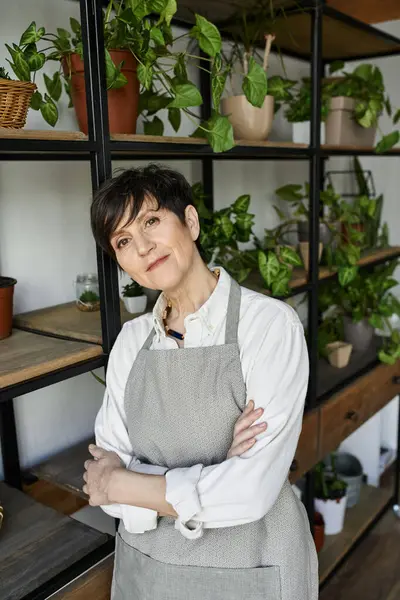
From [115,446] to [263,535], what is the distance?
365mm

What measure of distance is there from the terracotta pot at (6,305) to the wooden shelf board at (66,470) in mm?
463

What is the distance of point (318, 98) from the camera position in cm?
192

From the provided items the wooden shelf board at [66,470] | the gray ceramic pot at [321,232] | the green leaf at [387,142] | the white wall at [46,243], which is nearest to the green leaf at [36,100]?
the white wall at [46,243]

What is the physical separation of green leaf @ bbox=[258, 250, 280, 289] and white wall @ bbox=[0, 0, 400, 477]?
1.72 feet

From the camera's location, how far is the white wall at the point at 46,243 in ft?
5.36

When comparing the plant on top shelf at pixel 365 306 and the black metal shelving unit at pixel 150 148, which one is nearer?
the black metal shelving unit at pixel 150 148

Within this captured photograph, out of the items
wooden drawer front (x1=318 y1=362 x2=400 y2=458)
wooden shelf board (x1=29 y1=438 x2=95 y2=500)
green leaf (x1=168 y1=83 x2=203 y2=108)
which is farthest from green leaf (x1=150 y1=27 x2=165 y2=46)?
wooden drawer front (x1=318 y1=362 x2=400 y2=458)

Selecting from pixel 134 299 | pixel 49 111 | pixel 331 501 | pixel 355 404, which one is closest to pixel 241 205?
pixel 134 299

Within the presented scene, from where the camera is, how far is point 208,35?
136 cm

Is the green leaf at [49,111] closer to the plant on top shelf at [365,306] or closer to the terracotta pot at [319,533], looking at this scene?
the plant on top shelf at [365,306]

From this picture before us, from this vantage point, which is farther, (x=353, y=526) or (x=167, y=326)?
(x=353, y=526)

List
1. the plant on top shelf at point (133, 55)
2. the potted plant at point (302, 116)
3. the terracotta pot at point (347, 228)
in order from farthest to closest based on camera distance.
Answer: the terracotta pot at point (347, 228) → the potted plant at point (302, 116) → the plant on top shelf at point (133, 55)

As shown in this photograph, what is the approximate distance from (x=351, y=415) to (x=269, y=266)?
2.67ft

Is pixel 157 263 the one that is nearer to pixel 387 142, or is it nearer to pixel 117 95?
pixel 117 95
